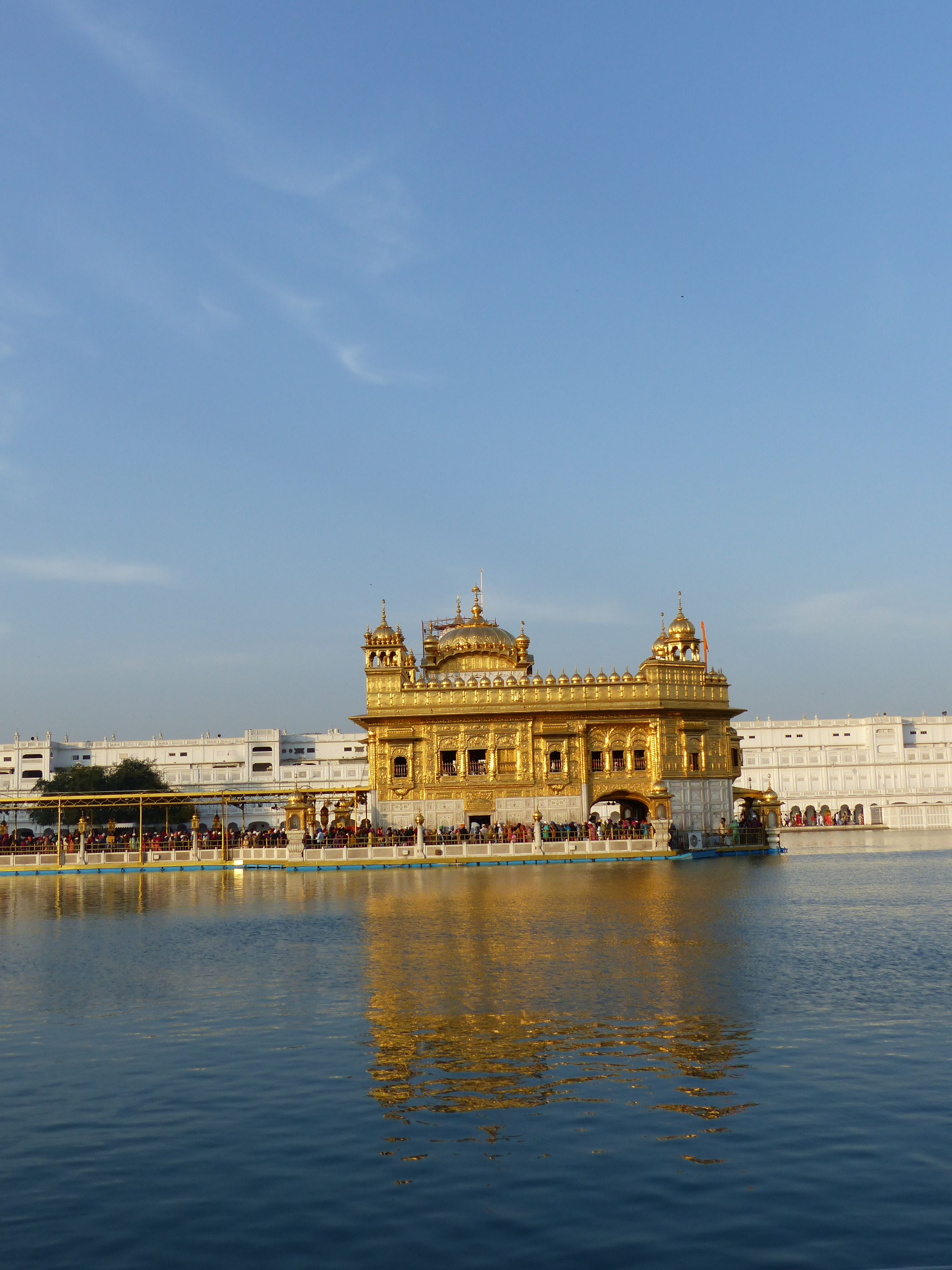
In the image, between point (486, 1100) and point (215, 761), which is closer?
point (486, 1100)

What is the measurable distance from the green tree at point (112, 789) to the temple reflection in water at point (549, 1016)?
73618 mm

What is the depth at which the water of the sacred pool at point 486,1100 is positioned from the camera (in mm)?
8203

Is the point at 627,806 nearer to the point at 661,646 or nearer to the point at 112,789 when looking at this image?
the point at 661,646

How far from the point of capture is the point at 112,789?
322ft

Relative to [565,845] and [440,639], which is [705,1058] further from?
[440,639]

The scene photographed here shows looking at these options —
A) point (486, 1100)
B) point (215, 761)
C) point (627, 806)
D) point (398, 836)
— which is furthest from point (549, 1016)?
point (215, 761)

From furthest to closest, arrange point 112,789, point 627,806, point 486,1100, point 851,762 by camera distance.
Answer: point 851,762, point 112,789, point 627,806, point 486,1100

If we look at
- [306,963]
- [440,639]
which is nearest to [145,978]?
[306,963]

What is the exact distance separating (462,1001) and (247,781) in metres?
115

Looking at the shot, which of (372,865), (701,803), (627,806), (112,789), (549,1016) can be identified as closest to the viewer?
(549,1016)

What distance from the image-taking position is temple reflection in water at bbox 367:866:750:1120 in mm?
11531

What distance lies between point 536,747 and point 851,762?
81396 millimetres

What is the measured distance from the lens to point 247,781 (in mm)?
127562

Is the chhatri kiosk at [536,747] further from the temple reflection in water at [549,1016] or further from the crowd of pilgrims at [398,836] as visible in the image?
the temple reflection in water at [549,1016]
